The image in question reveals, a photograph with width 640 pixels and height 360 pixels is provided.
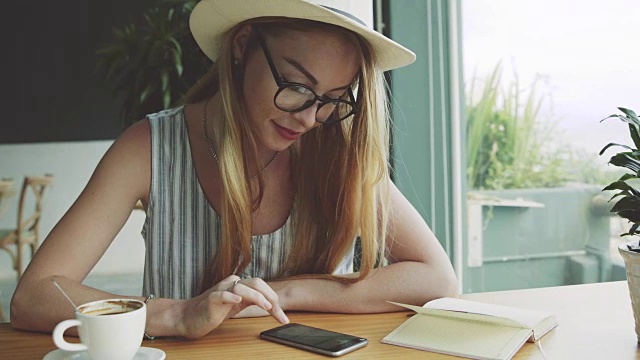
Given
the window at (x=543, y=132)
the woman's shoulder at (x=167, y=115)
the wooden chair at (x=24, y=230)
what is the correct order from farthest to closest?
the wooden chair at (x=24, y=230)
the window at (x=543, y=132)
the woman's shoulder at (x=167, y=115)

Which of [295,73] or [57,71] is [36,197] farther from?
[295,73]

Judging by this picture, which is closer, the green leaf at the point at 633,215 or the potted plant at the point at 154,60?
the green leaf at the point at 633,215

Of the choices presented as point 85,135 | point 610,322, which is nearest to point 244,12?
point 610,322

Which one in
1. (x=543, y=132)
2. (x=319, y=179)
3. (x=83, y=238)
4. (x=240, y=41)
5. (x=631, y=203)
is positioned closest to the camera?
(x=631, y=203)

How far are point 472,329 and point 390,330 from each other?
0.13 meters

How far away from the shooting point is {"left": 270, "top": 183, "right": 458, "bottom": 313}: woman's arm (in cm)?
125

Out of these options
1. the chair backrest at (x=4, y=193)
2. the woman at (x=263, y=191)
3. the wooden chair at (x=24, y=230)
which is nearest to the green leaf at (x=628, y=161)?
the woman at (x=263, y=191)

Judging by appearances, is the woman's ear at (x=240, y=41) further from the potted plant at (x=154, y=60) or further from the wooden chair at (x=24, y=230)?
the wooden chair at (x=24, y=230)

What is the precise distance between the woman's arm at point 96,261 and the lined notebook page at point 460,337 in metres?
0.21

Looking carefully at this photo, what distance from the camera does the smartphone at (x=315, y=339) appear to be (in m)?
1.00

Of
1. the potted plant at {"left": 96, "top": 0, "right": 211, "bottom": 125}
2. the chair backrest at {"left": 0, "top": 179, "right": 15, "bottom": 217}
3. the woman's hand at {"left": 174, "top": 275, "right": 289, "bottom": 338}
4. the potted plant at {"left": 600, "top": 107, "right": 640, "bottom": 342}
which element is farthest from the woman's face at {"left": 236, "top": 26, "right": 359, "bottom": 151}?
the chair backrest at {"left": 0, "top": 179, "right": 15, "bottom": 217}

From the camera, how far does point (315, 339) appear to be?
41.4 inches

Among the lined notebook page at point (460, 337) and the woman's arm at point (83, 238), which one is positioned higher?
the woman's arm at point (83, 238)

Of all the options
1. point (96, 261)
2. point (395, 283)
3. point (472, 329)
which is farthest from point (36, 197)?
point (472, 329)
